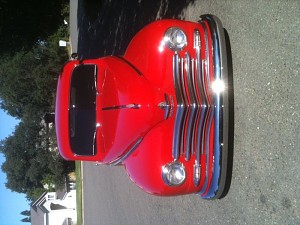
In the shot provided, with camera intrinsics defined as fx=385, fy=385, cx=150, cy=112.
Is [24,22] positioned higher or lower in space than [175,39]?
higher

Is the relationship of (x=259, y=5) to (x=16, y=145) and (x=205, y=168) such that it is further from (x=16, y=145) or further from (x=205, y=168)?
(x=16, y=145)

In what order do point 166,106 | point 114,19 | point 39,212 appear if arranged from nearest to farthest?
point 166,106 → point 114,19 → point 39,212

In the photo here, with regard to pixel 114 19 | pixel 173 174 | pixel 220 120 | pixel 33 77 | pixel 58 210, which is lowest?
pixel 58 210

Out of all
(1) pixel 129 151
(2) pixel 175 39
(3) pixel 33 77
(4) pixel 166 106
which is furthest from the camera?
(3) pixel 33 77

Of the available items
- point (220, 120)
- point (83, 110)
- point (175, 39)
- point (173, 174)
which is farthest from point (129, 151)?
point (175, 39)

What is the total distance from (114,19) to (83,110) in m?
7.69

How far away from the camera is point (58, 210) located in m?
34.5

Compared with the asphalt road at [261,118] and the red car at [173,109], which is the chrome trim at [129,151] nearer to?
the red car at [173,109]

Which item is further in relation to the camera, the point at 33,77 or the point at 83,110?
the point at 33,77

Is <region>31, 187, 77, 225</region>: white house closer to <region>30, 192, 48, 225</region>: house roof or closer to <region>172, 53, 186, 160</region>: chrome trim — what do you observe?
<region>30, 192, 48, 225</region>: house roof

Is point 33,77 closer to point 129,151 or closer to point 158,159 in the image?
point 129,151

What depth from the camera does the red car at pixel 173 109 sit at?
466 cm

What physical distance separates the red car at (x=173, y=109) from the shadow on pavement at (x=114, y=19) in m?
2.41

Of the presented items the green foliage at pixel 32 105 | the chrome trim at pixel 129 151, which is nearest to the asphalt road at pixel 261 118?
the chrome trim at pixel 129 151
